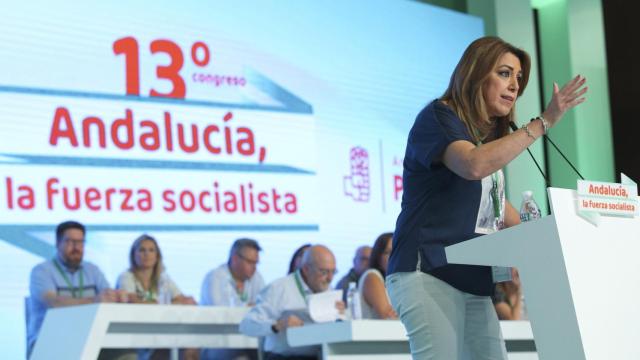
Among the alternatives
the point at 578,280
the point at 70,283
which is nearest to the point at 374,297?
the point at 70,283

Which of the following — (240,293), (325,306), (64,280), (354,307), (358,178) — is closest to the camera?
(325,306)

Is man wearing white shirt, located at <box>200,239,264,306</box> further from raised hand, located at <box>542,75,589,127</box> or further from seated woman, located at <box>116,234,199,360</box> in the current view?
raised hand, located at <box>542,75,589,127</box>

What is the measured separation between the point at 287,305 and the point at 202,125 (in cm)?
178

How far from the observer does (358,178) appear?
271 inches

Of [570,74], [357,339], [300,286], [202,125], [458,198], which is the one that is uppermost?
[570,74]

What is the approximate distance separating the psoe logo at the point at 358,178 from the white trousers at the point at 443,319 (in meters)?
4.57

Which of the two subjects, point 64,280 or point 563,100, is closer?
point 563,100

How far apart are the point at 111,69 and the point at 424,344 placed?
4208 millimetres

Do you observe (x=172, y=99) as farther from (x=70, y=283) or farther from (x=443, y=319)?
(x=443, y=319)

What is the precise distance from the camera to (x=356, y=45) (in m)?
7.09

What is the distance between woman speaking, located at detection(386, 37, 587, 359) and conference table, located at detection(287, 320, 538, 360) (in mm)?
1635

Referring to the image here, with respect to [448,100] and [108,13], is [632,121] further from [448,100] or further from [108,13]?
[448,100]

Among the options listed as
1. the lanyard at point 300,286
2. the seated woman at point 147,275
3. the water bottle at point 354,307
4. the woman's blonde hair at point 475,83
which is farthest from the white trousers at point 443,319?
the seated woman at point 147,275

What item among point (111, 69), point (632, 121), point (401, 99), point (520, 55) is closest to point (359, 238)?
point (401, 99)
